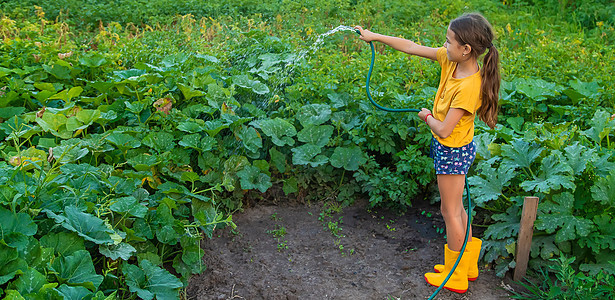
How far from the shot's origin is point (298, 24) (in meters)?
6.61

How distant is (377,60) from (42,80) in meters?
2.76

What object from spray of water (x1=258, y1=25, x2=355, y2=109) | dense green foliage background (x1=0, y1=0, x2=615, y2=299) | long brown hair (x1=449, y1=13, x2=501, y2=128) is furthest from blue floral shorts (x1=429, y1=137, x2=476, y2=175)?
spray of water (x1=258, y1=25, x2=355, y2=109)

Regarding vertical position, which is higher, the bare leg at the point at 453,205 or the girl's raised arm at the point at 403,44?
the girl's raised arm at the point at 403,44

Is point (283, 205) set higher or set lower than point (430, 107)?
lower

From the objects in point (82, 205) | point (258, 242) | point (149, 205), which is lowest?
point (258, 242)

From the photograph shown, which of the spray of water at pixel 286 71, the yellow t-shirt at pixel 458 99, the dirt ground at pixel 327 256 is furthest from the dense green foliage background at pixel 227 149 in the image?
the yellow t-shirt at pixel 458 99

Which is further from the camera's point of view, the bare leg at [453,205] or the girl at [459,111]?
the bare leg at [453,205]

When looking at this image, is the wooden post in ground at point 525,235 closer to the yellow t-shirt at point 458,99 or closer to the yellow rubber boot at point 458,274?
the yellow rubber boot at point 458,274

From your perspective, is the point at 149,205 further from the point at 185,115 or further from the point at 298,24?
the point at 298,24

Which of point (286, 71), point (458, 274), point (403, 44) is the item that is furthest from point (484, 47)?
point (286, 71)

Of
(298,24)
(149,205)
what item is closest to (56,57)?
(149,205)

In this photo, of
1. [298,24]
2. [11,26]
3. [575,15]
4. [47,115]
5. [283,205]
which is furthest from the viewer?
[575,15]

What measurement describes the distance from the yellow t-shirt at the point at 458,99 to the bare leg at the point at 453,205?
22cm

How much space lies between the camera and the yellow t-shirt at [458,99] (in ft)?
8.48
